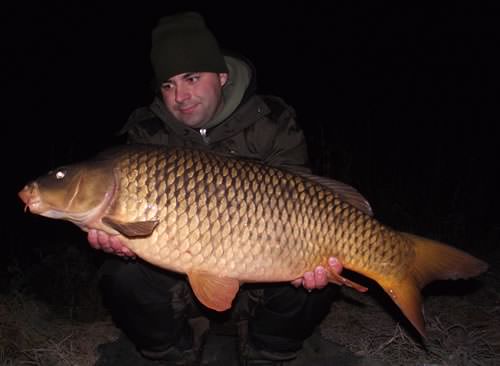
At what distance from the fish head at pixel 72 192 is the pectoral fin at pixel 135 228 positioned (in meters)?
0.09

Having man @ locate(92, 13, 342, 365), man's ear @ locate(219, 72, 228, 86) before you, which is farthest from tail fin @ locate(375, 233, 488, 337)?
man's ear @ locate(219, 72, 228, 86)

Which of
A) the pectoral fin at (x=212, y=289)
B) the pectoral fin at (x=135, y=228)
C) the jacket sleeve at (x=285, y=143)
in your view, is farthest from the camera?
the jacket sleeve at (x=285, y=143)

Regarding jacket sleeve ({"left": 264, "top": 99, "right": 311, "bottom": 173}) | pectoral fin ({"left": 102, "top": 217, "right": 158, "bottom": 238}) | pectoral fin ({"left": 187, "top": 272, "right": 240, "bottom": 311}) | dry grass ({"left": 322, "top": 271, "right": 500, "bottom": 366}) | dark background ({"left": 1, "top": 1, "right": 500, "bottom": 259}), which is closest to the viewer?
pectoral fin ({"left": 102, "top": 217, "right": 158, "bottom": 238})

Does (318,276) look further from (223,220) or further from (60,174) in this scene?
(60,174)

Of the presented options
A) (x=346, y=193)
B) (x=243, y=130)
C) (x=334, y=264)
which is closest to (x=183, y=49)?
(x=243, y=130)

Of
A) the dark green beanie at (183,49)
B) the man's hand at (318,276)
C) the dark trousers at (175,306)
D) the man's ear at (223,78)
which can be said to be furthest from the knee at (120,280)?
the man's ear at (223,78)

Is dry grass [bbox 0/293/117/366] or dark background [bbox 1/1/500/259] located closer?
dry grass [bbox 0/293/117/366]

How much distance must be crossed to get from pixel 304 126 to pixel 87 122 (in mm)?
3035

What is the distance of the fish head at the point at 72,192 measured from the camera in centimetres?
135

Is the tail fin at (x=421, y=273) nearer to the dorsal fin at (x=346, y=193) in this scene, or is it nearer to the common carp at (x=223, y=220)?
the common carp at (x=223, y=220)

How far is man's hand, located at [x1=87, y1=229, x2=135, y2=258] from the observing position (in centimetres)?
144

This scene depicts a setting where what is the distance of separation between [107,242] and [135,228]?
0.79 feet

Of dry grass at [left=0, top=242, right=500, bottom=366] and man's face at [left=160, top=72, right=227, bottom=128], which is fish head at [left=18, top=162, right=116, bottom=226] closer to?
man's face at [left=160, top=72, right=227, bottom=128]

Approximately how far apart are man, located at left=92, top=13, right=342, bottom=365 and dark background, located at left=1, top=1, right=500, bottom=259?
62.2 inches
